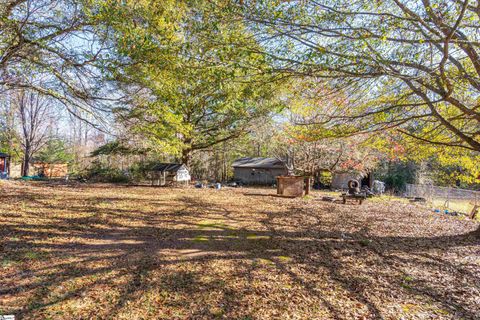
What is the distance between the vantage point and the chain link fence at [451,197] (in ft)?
43.2

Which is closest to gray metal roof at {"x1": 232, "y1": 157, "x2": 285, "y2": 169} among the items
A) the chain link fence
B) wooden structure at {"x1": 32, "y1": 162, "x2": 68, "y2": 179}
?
the chain link fence

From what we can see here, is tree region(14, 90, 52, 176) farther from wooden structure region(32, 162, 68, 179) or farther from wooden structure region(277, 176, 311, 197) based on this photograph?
wooden structure region(277, 176, 311, 197)

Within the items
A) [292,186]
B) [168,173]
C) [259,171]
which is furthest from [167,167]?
[259,171]

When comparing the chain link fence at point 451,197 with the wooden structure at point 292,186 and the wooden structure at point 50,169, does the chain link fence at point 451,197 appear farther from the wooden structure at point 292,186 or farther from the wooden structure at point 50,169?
the wooden structure at point 50,169

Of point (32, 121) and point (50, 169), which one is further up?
point (32, 121)

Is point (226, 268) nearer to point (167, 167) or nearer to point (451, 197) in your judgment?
point (451, 197)

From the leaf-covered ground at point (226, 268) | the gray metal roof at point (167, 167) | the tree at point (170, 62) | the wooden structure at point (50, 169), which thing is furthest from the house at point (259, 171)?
the leaf-covered ground at point (226, 268)

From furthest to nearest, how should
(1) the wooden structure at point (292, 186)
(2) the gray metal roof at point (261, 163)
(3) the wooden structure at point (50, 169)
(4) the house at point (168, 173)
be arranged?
(2) the gray metal roof at point (261, 163), (3) the wooden structure at point (50, 169), (4) the house at point (168, 173), (1) the wooden structure at point (292, 186)

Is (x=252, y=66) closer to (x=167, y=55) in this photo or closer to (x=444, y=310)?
(x=167, y=55)

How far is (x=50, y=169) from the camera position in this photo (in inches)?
1043

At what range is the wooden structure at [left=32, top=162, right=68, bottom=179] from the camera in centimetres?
2574

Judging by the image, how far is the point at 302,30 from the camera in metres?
4.73

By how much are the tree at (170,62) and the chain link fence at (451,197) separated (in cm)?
1293

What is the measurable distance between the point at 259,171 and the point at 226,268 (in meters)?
23.8
